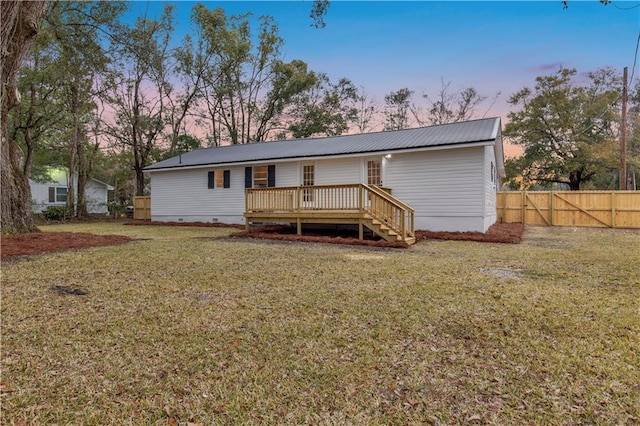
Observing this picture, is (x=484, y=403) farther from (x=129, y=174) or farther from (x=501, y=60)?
(x=129, y=174)

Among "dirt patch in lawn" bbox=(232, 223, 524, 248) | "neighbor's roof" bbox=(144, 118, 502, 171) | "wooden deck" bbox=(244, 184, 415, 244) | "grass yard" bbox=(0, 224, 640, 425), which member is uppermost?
"neighbor's roof" bbox=(144, 118, 502, 171)

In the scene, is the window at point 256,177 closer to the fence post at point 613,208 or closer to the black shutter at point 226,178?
the black shutter at point 226,178

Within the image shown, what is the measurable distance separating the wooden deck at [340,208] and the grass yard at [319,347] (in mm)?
4011

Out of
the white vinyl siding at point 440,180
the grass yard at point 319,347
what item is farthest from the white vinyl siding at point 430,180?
the grass yard at point 319,347

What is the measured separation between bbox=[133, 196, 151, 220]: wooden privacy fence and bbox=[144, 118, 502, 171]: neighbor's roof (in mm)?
3272

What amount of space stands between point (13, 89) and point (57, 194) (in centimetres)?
2257

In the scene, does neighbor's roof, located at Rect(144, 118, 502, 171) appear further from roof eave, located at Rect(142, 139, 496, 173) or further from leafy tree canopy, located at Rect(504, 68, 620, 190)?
leafy tree canopy, located at Rect(504, 68, 620, 190)

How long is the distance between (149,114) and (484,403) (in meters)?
27.1

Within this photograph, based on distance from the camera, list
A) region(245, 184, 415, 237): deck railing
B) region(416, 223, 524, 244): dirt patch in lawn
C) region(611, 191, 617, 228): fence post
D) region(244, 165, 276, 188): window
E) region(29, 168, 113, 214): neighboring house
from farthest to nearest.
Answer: region(29, 168, 113, 214): neighboring house
region(244, 165, 276, 188): window
region(611, 191, 617, 228): fence post
region(245, 184, 415, 237): deck railing
region(416, 223, 524, 244): dirt patch in lawn

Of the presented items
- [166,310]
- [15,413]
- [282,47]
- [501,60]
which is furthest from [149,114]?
[15,413]

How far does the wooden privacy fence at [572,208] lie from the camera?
1434cm

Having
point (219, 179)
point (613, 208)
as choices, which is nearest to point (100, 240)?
point (219, 179)

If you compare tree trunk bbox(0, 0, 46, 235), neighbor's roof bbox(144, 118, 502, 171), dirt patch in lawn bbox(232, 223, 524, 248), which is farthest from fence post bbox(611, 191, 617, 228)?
tree trunk bbox(0, 0, 46, 235)

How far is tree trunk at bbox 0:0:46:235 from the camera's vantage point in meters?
7.11
